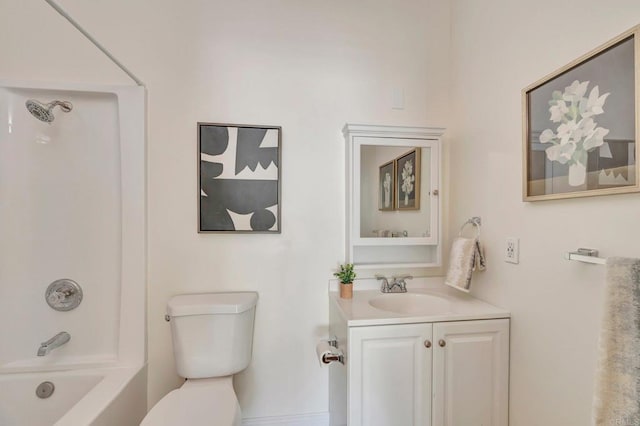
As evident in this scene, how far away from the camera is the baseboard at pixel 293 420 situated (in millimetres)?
1598

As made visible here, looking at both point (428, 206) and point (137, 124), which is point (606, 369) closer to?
point (428, 206)

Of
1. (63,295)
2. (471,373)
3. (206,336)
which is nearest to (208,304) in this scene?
(206,336)

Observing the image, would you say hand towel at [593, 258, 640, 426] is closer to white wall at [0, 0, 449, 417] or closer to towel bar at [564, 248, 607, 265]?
towel bar at [564, 248, 607, 265]

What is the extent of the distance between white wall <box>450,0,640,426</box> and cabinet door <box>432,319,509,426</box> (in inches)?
2.1

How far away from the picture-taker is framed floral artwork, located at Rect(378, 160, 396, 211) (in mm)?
1632

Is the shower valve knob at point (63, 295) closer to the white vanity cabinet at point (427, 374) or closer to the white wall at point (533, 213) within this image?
the white vanity cabinet at point (427, 374)

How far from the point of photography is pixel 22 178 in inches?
58.1

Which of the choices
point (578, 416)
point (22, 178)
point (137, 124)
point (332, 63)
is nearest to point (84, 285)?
point (22, 178)

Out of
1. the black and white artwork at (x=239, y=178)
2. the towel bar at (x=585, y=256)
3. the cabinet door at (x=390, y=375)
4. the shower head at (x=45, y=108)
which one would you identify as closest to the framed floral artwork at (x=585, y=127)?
the towel bar at (x=585, y=256)

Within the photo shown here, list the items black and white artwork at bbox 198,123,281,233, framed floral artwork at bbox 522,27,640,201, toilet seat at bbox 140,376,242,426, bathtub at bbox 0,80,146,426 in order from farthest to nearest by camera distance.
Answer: black and white artwork at bbox 198,123,281,233 → bathtub at bbox 0,80,146,426 → toilet seat at bbox 140,376,242,426 → framed floral artwork at bbox 522,27,640,201

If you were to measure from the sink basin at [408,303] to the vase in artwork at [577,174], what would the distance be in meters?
0.83

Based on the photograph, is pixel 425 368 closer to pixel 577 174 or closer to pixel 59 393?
pixel 577 174

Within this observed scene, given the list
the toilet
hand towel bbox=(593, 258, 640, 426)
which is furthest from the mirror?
hand towel bbox=(593, 258, 640, 426)

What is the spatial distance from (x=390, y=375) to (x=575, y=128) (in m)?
1.16
